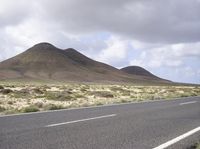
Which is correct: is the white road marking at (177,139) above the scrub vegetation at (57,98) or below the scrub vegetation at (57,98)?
below

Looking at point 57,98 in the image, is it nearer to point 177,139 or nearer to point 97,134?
point 97,134

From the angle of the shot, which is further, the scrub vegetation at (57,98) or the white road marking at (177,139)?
the scrub vegetation at (57,98)

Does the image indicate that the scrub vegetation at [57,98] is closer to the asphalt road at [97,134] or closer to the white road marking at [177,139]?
the asphalt road at [97,134]

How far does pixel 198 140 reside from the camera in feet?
31.0

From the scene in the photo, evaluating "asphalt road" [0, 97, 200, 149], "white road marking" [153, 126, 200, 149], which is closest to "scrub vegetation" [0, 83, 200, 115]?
"asphalt road" [0, 97, 200, 149]

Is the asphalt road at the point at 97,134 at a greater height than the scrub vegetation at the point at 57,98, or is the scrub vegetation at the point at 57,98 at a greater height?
the scrub vegetation at the point at 57,98

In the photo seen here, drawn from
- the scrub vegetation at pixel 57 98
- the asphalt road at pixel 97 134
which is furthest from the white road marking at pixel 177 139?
the scrub vegetation at pixel 57 98

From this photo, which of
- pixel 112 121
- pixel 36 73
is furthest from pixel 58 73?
pixel 112 121

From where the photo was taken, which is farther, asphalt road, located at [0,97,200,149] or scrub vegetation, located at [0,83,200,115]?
scrub vegetation, located at [0,83,200,115]

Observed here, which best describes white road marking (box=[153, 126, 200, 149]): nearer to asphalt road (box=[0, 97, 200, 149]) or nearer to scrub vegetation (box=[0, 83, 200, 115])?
asphalt road (box=[0, 97, 200, 149])

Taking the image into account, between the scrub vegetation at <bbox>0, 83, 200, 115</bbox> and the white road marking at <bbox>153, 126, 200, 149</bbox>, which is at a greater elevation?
the scrub vegetation at <bbox>0, 83, 200, 115</bbox>

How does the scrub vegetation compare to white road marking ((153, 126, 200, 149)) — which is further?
the scrub vegetation

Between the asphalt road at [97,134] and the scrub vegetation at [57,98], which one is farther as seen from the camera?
the scrub vegetation at [57,98]

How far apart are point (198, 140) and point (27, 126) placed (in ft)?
15.6
